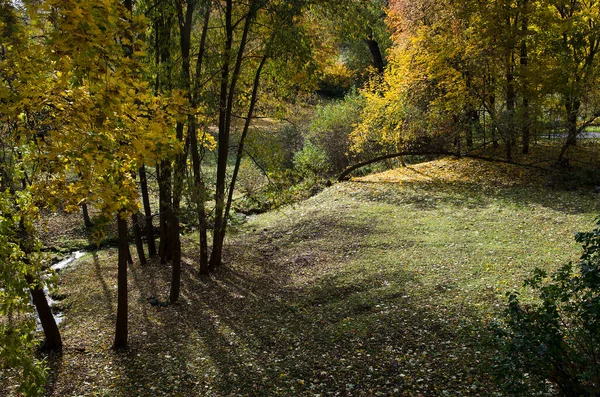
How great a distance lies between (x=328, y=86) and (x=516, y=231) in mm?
27037

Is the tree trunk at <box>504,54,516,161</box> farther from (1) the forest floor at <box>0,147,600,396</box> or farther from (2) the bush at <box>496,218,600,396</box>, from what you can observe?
(2) the bush at <box>496,218,600,396</box>

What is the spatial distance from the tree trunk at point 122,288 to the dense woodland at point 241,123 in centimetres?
3

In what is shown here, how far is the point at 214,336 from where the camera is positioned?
277 inches

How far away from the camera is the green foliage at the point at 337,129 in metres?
20.0

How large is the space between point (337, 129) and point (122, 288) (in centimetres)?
1502

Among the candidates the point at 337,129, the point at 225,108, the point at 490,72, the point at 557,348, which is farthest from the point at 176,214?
the point at 337,129

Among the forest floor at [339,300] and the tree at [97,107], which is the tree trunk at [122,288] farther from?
the tree at [97,107]

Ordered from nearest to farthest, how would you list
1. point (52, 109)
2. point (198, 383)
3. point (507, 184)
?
point (52, 109), point (198, 383), point (507, 184)

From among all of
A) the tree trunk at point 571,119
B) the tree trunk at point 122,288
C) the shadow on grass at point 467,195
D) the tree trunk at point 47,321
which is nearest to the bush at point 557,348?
the tree trunk at point 122,288

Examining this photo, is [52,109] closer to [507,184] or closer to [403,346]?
[403,346]

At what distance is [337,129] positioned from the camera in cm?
2016

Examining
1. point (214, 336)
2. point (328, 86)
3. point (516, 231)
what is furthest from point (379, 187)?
point (328, 86)

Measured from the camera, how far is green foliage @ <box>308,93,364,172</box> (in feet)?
65.5

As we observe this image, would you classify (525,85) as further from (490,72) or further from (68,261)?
(68,261)
